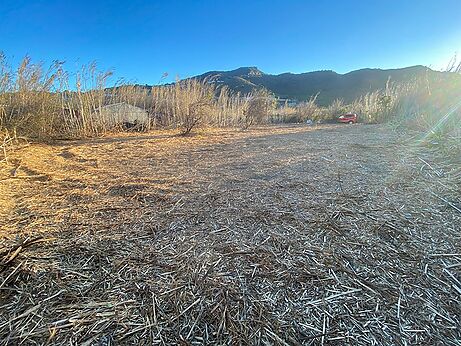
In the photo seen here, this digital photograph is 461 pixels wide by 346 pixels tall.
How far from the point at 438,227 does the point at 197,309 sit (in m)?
1.56

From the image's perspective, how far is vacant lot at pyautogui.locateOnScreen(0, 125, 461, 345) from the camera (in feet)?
2.88

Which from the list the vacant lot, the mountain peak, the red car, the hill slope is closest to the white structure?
the vacant lot

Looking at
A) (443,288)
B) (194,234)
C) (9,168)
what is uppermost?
(9,168)

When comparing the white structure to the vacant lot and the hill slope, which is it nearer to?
the vacant lot

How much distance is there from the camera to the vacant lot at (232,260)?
2.88 feet

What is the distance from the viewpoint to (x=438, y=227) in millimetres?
1530

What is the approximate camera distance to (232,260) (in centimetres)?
124

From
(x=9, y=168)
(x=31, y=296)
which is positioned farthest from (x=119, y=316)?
(x=9, y=168)

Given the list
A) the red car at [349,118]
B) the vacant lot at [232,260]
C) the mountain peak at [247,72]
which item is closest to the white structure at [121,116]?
the vacant lot at [232,260]

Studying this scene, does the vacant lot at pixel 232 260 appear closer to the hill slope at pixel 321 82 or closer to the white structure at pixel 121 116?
the white structure at pixel 121 116

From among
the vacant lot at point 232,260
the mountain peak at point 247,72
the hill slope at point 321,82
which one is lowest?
the vacant lot at point 232,260

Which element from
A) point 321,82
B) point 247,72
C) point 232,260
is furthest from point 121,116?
point 247,72

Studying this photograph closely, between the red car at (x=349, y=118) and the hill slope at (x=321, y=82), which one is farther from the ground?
the hill slope at (x=321, y=82)

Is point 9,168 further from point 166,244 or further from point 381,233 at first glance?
point 381,233
